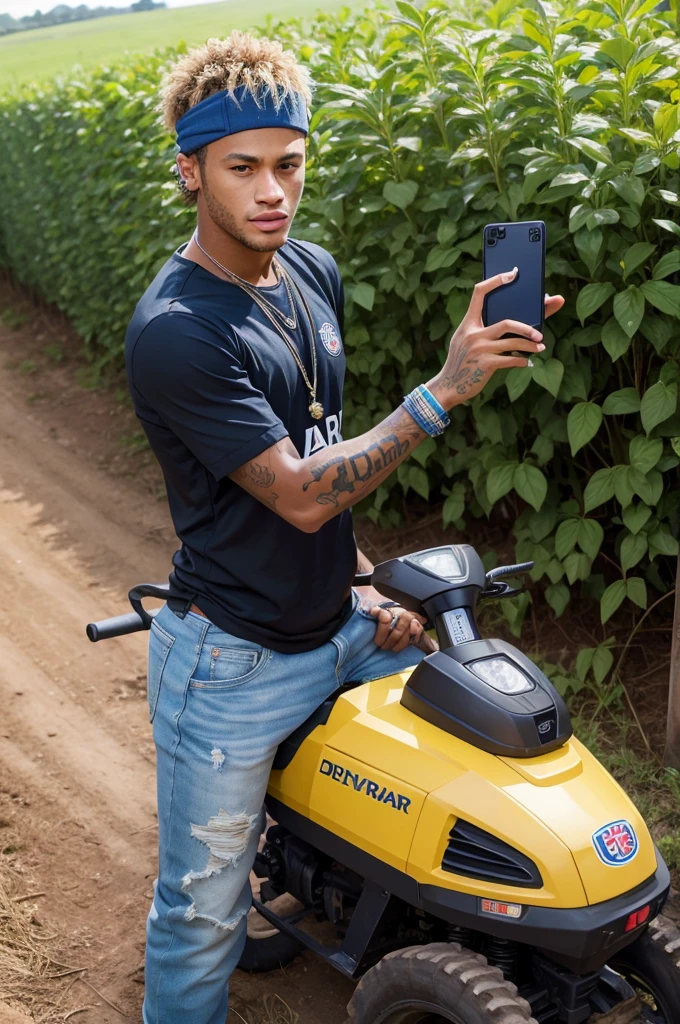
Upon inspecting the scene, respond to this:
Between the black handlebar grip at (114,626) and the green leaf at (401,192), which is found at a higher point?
the green leaf at (401,192)

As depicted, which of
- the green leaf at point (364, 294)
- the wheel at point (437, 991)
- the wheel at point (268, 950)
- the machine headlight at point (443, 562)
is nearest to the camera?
the wheel at point (437, 991)

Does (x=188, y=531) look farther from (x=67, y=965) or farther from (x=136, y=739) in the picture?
(x=136, y=739)

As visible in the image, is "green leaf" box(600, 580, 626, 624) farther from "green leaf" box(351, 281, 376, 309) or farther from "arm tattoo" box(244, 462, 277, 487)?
"arm tattoo" box(244, 462, 277, 487)

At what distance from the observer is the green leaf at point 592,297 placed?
3.32m

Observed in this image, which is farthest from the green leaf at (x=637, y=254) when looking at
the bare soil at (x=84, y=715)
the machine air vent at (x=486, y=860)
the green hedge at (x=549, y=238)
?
the machine air vent at (x=486, y=860)

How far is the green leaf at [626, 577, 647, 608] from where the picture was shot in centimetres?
358

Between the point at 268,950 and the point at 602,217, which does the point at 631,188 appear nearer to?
the point at 602,217

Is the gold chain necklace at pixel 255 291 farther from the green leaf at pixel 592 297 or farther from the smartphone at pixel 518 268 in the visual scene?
the green leaf at pixel 592 297

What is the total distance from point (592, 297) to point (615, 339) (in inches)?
5.9

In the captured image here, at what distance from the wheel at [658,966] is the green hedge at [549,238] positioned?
1.47 m

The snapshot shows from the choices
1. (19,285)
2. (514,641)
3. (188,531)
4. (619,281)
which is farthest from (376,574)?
(19,285)

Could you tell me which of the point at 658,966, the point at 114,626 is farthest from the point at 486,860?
the point at 114,626

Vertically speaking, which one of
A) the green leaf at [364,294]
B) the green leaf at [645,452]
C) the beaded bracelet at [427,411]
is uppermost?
the beaded bracelet at [427,411]

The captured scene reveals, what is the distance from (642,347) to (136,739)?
2423 mm
